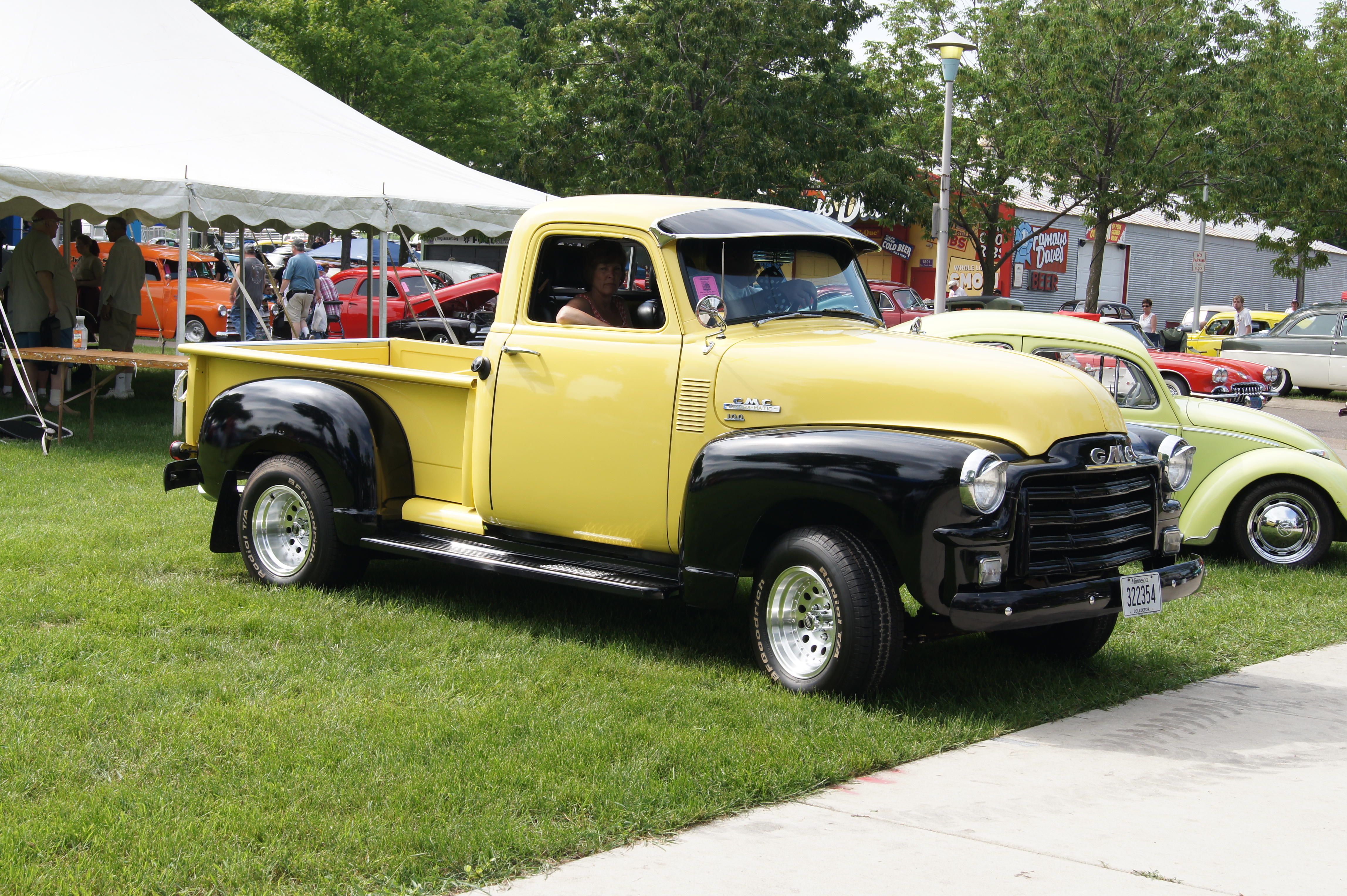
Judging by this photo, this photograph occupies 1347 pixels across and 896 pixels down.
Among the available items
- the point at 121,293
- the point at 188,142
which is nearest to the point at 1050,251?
the point at 121,293

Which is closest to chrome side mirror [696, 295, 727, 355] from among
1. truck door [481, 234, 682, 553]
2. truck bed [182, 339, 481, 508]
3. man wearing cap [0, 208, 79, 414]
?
truck door [481, 234, 682, 553]

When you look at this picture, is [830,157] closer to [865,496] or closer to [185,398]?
[185,398]

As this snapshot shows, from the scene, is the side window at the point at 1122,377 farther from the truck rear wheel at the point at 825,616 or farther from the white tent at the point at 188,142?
the white tent at the point at 188,142

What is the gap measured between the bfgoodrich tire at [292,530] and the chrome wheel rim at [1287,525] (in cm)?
589

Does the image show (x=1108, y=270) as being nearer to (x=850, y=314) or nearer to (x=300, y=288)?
(x=300, y=288)

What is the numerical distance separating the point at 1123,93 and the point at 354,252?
25.1 metres

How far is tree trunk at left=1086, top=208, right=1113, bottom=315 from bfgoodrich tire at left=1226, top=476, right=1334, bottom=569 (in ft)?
79.3

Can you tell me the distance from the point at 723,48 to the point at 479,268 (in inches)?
269

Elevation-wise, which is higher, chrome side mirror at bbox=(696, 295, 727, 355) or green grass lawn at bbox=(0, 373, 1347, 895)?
chrome side mirror at bbox=(696, 295, 727, 355)

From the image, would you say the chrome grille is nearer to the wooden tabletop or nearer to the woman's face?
the woman's face

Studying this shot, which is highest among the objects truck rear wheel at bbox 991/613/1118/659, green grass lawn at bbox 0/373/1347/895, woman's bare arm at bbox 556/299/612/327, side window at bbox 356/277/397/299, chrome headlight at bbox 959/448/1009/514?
side window at bbox 356/277/397/299

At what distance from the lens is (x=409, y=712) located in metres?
5.21

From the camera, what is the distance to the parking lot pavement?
17.7 metres

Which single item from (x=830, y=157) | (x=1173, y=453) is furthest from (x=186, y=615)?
(x=830, y=157)
